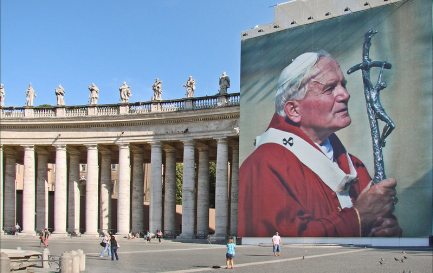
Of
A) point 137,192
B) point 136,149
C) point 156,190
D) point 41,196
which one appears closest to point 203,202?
point 156,190

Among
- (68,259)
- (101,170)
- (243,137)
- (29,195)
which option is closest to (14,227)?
(29,195)

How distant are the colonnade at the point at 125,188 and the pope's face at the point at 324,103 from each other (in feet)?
31.1

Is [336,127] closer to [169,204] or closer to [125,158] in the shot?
[169,204]

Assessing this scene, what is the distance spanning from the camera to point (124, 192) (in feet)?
214

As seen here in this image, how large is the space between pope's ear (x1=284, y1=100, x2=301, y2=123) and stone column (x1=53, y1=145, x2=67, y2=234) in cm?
2456

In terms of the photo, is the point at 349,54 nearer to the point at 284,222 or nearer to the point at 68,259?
the point at 284,222

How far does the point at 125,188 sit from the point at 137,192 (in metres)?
2.60

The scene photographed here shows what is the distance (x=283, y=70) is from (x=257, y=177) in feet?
30.3

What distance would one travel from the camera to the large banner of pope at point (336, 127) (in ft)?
158

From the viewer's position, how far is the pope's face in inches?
2058

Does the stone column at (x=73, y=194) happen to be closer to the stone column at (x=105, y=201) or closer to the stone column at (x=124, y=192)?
the stone column at (x=105, y=201)

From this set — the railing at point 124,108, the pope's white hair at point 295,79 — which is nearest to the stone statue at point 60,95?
the railing at point 124,108

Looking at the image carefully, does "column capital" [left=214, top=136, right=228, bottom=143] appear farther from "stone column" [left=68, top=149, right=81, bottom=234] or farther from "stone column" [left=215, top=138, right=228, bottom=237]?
"stone column" [left=68, top=149, right=81, bottom=234]

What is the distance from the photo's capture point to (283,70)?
56.7 metres
